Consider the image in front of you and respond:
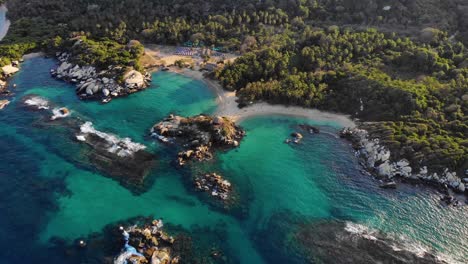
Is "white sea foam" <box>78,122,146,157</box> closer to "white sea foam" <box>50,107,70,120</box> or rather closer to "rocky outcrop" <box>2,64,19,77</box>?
"white sea foam" <box>50,107,70,120</box>

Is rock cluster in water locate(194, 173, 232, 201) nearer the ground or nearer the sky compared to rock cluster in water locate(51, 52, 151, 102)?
nearer the ground

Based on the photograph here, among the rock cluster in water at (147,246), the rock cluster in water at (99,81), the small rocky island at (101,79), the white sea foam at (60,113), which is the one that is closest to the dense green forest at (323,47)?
the small rocky island at (101,79)

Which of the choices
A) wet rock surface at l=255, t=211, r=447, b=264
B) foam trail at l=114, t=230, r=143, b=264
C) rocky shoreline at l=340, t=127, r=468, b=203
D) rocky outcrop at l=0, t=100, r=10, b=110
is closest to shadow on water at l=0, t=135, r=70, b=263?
foam trail at l=114, t=230, r=143, b=264

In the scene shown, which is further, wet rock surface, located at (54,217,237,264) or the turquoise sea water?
the turquoise sea water

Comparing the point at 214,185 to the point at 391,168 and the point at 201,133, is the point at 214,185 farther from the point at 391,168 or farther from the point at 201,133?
the point at 391,168

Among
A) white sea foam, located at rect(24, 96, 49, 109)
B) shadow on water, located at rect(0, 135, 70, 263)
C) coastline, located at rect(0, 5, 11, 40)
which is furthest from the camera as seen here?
coastline, located at rect(0, 5, 11, 40)

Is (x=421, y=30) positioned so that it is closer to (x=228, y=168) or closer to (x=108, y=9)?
(x=228, y=168)
